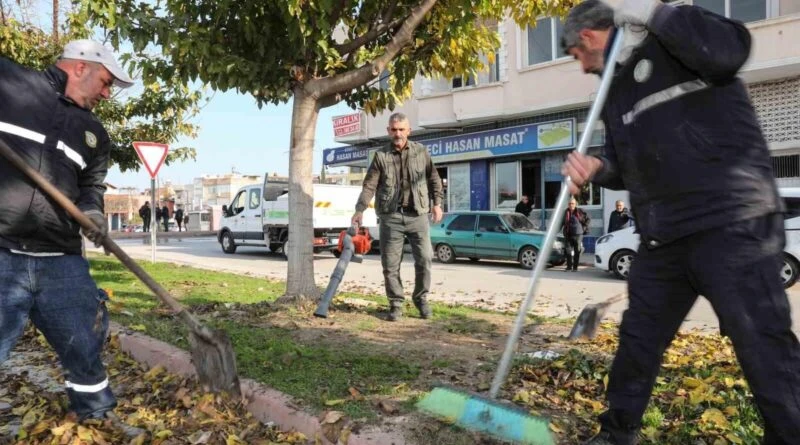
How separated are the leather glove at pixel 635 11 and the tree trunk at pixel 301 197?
4218 mm

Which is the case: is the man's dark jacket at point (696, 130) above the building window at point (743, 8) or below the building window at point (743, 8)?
below

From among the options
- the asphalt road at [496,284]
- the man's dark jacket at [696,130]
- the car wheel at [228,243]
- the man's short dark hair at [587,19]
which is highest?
the man's short dark hair at [587,19]

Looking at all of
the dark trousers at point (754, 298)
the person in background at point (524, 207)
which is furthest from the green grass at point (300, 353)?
the person in background at point (524, 207)

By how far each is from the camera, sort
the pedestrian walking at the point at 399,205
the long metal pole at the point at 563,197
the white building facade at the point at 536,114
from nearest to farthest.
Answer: the long metal pole at the point at 563,197 → the pedestrian walking at the point at 399,205 → the white building facade at the point at 536,114

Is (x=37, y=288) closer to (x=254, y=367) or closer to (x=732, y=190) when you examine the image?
(x=254, y=367)

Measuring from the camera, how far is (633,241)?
11.7 meters

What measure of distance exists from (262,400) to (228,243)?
1684 cm

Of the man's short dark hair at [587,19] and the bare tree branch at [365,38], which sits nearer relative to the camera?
the man's short dark hair at [587,19]

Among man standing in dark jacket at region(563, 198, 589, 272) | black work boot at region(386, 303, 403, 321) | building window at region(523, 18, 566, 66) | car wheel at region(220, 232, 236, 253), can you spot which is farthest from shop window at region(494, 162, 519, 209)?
black work boot at region(386, 303, 403, 321)

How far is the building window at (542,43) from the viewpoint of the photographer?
18.4 meters

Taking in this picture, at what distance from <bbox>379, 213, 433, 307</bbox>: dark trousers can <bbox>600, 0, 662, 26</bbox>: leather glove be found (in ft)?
11.7

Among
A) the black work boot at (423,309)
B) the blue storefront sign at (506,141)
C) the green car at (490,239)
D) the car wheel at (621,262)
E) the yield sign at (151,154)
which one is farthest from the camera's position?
the blue storefront sign at (506,141)

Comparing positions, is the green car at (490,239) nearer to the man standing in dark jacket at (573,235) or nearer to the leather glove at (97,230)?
the man standing in dark jacket at (573,235)

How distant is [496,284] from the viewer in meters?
10.9
